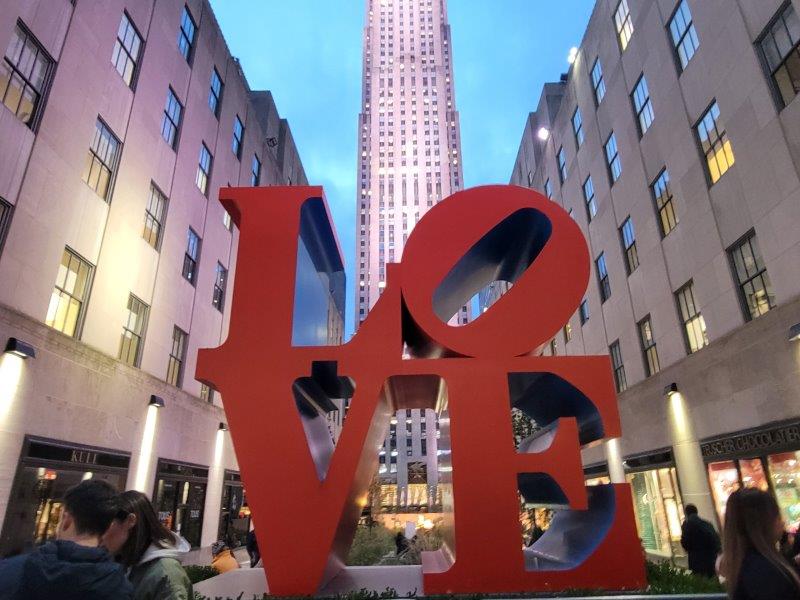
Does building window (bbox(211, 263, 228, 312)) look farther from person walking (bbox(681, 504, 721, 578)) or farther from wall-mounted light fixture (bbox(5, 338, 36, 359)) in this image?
person walking (bbox(681, 504, 721, 578))

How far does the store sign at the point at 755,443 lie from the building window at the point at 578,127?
15236mm

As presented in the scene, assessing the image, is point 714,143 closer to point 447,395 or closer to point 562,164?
point 447,395

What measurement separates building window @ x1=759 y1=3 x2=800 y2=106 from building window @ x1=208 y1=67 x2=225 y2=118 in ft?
63.1

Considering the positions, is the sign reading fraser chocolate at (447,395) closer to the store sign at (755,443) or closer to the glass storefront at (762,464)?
the glass storefront at (762,464)

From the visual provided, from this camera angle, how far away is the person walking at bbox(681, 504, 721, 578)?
8.23 m

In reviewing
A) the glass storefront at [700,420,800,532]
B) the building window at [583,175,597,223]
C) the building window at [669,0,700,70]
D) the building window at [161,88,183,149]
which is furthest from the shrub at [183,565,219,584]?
the building window at [583,175,597,223]

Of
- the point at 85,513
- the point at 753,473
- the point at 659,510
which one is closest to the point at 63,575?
the point at 85,513

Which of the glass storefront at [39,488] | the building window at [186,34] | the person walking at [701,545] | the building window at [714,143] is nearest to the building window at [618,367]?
the building window at [714,143]

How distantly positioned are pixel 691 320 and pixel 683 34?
8.25 m

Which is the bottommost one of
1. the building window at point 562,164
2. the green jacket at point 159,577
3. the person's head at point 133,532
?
the green jacket at point 159,577

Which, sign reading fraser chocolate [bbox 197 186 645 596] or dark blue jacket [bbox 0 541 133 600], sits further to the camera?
sign reading fraser chocolate [bbox 197 186 645 596]

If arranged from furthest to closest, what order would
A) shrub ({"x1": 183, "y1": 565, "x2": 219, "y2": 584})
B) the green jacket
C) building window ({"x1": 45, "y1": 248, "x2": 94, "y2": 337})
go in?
building window ({"x1": 45, "y1": 248, "x2": 94, "y2": 337}) → shrub ({"x1": 183, "y1": 565, "x2": 219, "y2": 584}) → the green jacket

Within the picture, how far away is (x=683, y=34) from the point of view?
49.3 feet

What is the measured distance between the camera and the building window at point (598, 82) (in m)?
21.4
